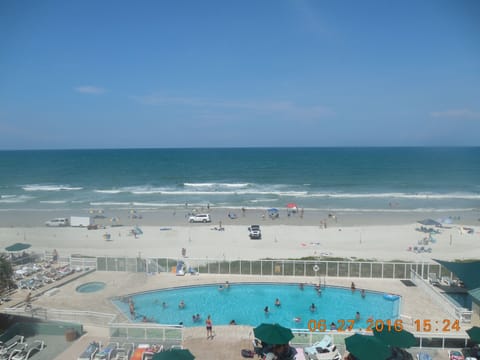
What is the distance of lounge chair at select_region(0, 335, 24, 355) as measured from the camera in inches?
459

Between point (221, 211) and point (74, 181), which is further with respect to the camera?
point (74, 181)

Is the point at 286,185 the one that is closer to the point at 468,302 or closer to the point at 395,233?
the point at 395,233

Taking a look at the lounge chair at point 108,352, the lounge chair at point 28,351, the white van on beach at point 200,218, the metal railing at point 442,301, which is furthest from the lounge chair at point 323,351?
the white van on beach at point 200,218

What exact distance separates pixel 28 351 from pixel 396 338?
1155cm

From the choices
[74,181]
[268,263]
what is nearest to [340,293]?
[268,263]

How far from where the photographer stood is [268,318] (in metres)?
16.2

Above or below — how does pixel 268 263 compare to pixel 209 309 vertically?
above

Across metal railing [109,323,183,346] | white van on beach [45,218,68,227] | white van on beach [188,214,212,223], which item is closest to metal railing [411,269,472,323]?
metal railing [109,323,183,346]

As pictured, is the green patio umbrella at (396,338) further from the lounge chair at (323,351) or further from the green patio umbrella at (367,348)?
the lounge chair at (323,351)

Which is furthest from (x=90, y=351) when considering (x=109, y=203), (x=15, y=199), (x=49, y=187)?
(x=49, y=187)

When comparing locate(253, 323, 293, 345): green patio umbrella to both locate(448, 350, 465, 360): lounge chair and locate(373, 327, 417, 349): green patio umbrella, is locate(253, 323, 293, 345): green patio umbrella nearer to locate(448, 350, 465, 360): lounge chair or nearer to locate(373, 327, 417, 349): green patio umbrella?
locate(373, 327, 417, 349): green patio umbrella

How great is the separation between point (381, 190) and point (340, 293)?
4397 centimetres

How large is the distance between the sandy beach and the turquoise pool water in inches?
202

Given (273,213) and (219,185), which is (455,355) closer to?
(273,213)
